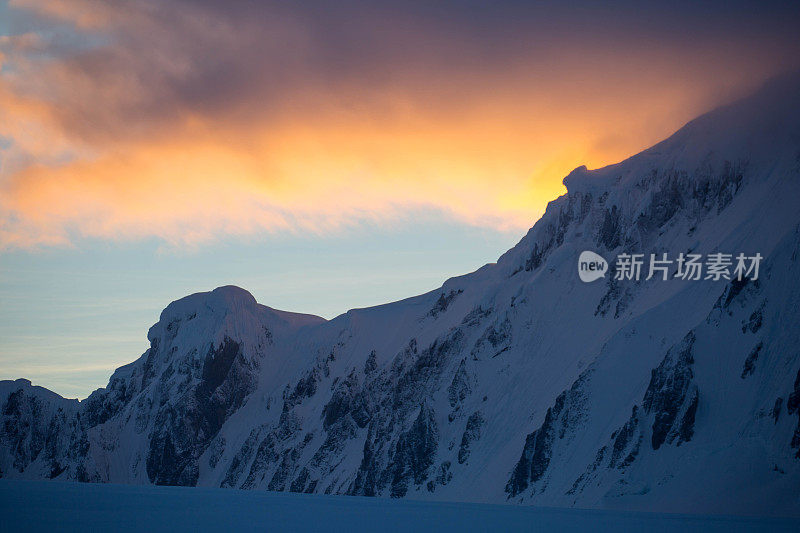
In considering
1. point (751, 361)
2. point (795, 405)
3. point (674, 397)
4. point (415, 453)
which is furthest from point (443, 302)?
point (795, 405)

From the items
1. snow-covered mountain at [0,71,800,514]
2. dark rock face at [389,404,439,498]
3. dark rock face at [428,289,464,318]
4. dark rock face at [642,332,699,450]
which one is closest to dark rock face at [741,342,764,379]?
snow-covered mountain at [0,71,800,514]

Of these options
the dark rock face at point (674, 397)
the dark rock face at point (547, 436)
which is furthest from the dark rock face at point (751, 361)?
the dark rock face at point (547, 436)

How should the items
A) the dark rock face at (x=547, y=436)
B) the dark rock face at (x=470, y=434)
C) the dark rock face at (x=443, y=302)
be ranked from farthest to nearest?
the dark rock face at (x=443, y=302)
the dark rock face at (x=470, y=434)
the dark rock face at (x=547, y=436)

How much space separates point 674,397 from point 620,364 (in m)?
16.2

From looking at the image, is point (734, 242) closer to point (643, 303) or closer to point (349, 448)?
point (643, 303)

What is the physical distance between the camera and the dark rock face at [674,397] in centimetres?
10906

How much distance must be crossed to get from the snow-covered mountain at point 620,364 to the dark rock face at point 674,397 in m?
0.17

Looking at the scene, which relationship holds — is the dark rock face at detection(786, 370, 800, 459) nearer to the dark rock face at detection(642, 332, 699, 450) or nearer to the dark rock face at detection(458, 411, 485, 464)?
the dark rock face at detection(642, 332, 699, 450)

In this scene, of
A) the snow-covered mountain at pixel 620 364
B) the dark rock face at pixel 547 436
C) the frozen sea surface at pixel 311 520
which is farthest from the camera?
the dark rock face at pixel 547 436

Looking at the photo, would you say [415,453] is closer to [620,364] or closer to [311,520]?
[620,364]

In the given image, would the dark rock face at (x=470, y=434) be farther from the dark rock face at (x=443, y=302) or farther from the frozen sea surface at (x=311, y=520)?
the frozen sea surface at (x=311, y=520)

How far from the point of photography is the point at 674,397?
11100 centimetres

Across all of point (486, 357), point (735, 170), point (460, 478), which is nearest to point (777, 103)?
point (735, 170)

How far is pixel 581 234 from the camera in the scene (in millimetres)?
163875
